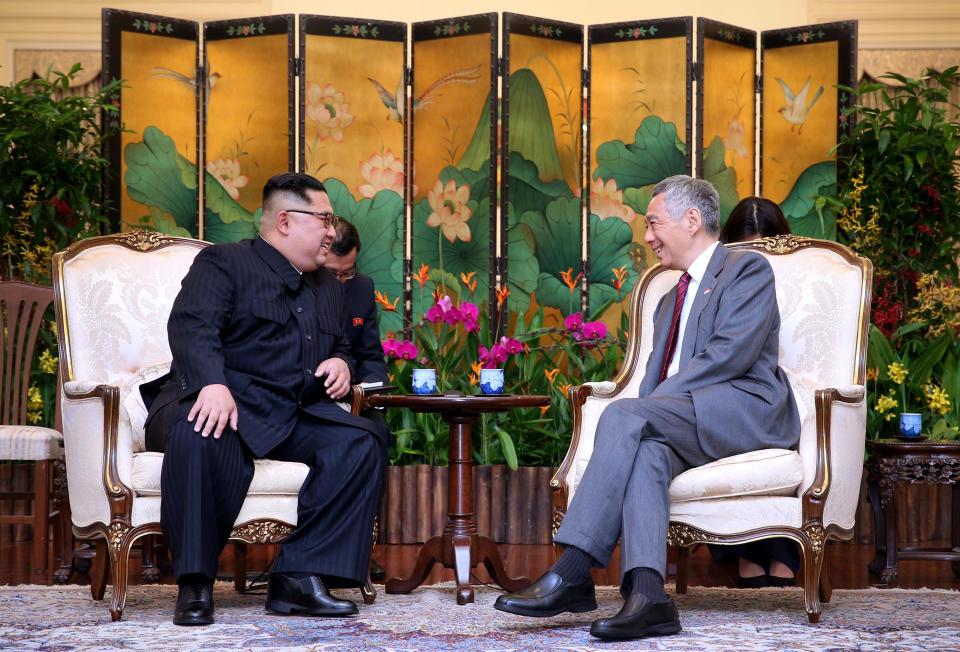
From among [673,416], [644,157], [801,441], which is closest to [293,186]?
[673,416]

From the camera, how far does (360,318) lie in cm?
377

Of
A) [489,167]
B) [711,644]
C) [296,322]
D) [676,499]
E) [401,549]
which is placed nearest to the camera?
[711,644]

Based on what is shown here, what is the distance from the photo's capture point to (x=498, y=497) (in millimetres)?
4672

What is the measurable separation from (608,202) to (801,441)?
2.62 metres

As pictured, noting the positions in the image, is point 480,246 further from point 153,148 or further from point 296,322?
point 296,322

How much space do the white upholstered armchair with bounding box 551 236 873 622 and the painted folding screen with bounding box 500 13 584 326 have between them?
5.97 feet

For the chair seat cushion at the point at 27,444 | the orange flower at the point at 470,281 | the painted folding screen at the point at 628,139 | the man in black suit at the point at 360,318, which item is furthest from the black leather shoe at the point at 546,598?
the painted folding screen at the point at 628,139

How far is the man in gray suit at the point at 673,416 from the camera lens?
2.66 meters

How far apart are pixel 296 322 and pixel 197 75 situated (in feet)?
9.01

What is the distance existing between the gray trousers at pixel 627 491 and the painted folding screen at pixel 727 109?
9.26ft

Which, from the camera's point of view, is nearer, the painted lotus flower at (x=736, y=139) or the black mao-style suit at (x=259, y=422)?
the black mao-style suit at (x=259, y=422)

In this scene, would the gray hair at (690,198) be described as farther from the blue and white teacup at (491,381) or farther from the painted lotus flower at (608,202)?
the painted lotus flower at (608,202)

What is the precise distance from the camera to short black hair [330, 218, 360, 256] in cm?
396

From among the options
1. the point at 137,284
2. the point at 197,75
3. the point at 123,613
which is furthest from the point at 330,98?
the point at 123,613
